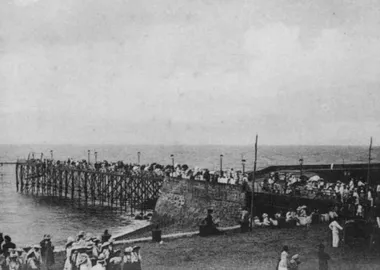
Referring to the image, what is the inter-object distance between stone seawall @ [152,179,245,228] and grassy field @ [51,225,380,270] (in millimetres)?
7924

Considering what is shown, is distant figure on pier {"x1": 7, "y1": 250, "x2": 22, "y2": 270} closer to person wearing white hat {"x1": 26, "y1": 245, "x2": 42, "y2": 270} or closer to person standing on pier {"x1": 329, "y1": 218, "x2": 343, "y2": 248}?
person wearing white hat {"x1": 26, "y1": 245, "x2": 42, "y2": 270}

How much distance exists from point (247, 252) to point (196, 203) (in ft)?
48.8

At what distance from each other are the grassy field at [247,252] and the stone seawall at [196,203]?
792 centimetres

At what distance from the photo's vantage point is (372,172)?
124ft

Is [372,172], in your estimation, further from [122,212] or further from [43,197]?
[43,197]

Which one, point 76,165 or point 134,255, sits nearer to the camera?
point 134,255

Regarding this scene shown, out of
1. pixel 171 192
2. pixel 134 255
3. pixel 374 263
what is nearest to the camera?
pixel 134 255

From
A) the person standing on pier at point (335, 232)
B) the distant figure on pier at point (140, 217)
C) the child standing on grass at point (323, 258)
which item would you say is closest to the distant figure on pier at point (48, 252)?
the child standing on grass at point (323, 258)

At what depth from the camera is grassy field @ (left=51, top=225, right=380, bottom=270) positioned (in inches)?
589

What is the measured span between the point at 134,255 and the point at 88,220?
28.0m

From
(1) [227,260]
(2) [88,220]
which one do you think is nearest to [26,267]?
(1) [227,260]

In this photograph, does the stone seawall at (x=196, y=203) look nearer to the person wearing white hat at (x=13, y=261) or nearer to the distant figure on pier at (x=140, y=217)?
Result: the distant figure on pier at (x=140, y=217)

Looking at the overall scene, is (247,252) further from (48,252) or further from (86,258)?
(86,258)

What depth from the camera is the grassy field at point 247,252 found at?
15.0 metres
